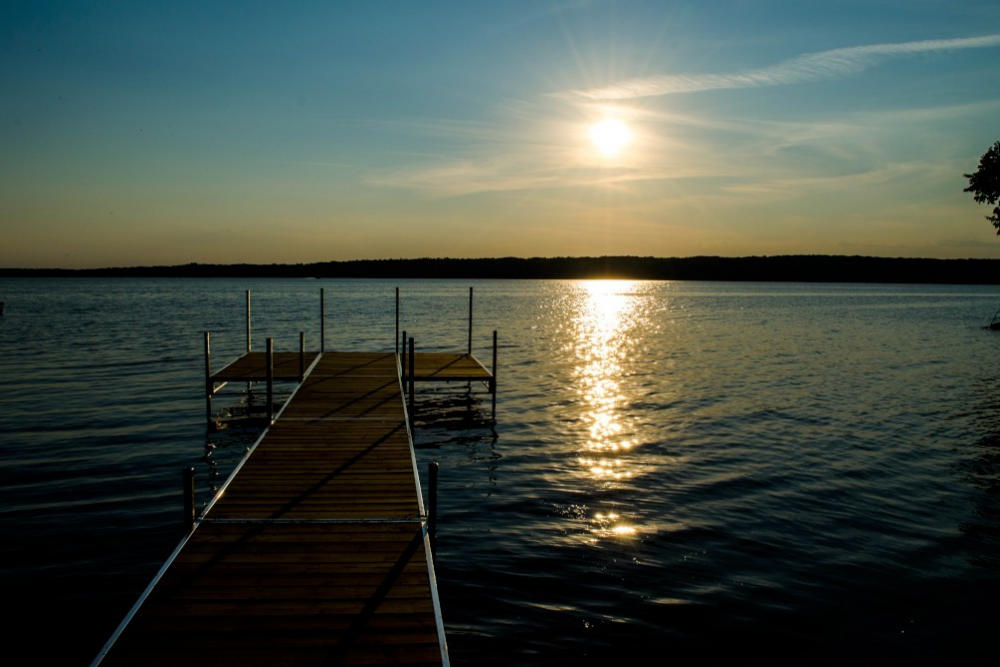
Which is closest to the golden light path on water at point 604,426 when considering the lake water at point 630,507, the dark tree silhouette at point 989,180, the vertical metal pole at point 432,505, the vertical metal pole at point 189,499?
the lake water at point 630,507

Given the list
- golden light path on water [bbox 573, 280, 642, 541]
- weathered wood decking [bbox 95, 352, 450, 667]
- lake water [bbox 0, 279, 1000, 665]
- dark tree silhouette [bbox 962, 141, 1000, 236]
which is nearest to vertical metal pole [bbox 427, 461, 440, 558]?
weathered wood decking [bbox 95, 352, 450, 667]

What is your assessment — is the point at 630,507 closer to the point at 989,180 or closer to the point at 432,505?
the point at 432,505

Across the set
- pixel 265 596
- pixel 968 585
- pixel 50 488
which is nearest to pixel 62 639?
pixel 265 596

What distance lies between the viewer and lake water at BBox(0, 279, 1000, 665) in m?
8.38

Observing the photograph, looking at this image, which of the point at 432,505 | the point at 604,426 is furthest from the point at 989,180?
the point at 432,505

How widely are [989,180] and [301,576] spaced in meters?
42.8

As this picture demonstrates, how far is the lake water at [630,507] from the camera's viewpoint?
27.5 feet

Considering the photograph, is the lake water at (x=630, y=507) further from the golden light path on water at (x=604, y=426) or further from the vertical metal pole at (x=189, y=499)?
the vertical metal pole at (x=189, y=499)

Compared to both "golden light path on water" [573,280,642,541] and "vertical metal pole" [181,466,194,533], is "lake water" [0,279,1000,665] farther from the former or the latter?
"vertical metal pole" [181,466,194,533]

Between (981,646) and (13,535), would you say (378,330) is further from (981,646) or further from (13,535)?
(981,646)

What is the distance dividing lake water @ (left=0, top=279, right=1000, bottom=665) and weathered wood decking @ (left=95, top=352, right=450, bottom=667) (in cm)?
134

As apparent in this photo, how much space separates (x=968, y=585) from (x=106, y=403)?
73.4ft

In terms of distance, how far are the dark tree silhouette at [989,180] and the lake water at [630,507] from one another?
41.4ft

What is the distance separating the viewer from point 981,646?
809cm
